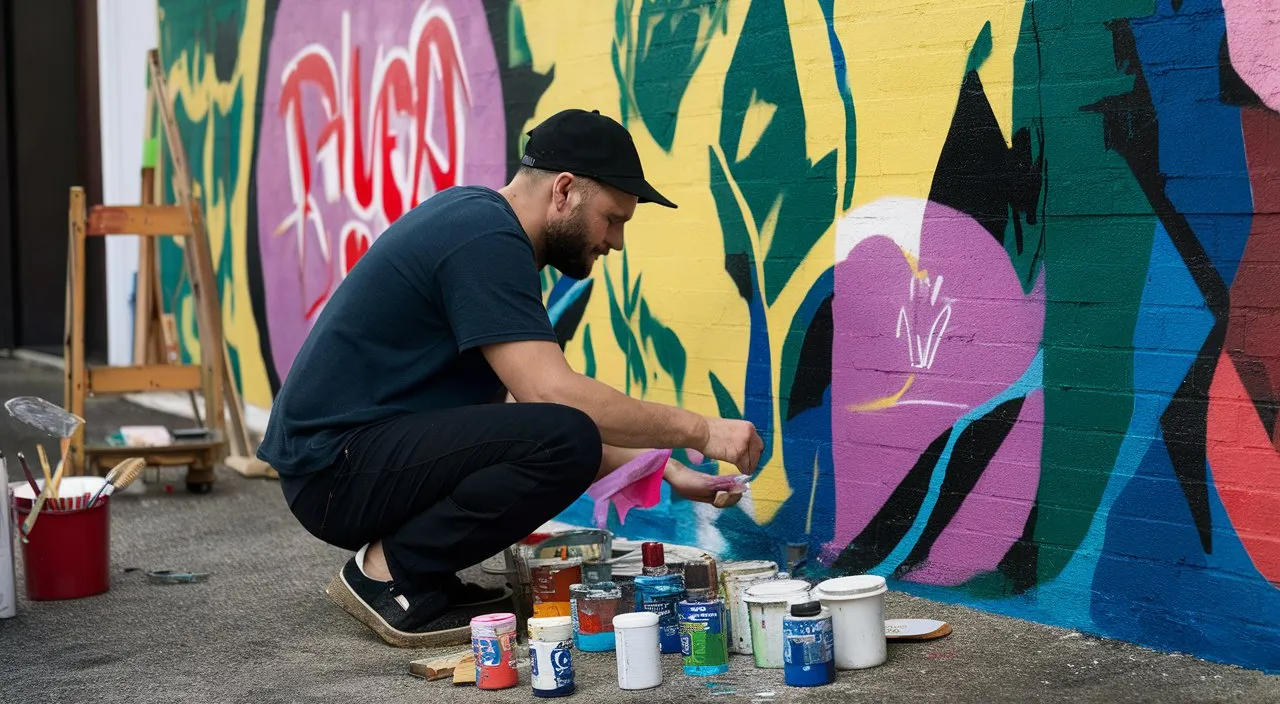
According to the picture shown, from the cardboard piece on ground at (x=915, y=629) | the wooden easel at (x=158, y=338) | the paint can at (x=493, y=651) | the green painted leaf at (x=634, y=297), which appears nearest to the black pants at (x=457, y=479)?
the paint can at (x=493, y=651)

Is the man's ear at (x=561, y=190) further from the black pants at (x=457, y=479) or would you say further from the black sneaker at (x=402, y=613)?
the black sneaker at (x=402, y=613)

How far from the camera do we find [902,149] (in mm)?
4172

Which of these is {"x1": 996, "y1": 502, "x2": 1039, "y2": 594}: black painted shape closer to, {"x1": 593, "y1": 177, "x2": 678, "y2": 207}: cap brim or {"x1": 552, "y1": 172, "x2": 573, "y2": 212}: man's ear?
Answer: {"x1": 593, "y1": 177, "x2": 678, "y2": 207}: cap brim

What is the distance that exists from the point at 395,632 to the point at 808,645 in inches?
47.7

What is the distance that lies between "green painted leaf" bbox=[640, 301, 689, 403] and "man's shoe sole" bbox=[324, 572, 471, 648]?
1372mm

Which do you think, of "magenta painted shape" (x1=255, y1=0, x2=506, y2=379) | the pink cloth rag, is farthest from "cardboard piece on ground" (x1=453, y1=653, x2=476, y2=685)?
"magenta painted shape" (x1=255, y1=0, x2=506, y2=379)

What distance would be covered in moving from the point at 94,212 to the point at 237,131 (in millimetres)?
1967

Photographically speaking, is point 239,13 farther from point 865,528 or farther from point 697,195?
point 865,528

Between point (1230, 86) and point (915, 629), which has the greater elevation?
point (1230, 86)

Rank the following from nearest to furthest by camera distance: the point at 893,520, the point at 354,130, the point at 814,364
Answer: the point at 893,520
the point at 814,364
the point at 354,130

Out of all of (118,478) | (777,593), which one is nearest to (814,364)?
(777,593)

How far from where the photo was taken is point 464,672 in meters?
3.60

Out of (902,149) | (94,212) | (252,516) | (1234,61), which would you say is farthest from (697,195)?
(94,212)

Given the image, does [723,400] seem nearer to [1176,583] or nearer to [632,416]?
[632,416]
